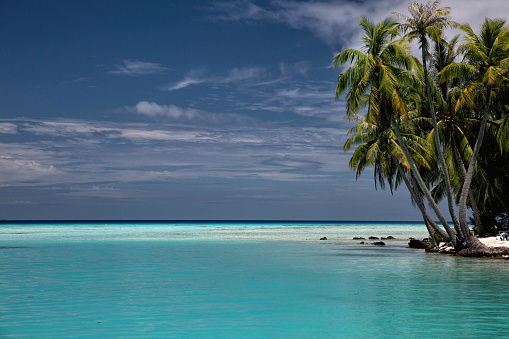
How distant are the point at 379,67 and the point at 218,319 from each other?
19.4m

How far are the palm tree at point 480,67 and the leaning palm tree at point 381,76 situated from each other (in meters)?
1.91

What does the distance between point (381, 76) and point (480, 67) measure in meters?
5.95

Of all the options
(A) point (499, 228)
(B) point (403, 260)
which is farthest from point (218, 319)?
(A) point (499, 228)

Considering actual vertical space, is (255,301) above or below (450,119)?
below

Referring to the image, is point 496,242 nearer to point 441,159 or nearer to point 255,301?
point 441,159

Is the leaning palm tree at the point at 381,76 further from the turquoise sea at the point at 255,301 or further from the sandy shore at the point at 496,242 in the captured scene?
the turquoise sea at the point at 255,301

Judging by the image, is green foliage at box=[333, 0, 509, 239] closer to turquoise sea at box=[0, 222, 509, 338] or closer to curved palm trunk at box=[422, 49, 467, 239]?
curved palm trunk at box=[422, 49, 467, 239]

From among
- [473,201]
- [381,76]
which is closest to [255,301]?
[381,76]

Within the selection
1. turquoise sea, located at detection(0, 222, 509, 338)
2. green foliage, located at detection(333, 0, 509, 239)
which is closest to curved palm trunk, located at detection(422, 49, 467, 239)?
green foliage, located at detection(333, 0, 509, 239)

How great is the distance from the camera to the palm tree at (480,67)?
1000 inches

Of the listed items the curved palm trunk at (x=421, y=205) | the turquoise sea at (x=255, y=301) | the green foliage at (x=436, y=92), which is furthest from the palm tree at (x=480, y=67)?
the turquoise sea at (x=255, y=301)

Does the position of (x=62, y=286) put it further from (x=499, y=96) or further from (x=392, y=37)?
(x=499, y=96)

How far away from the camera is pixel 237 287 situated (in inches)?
585

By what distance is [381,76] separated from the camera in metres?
25.3
